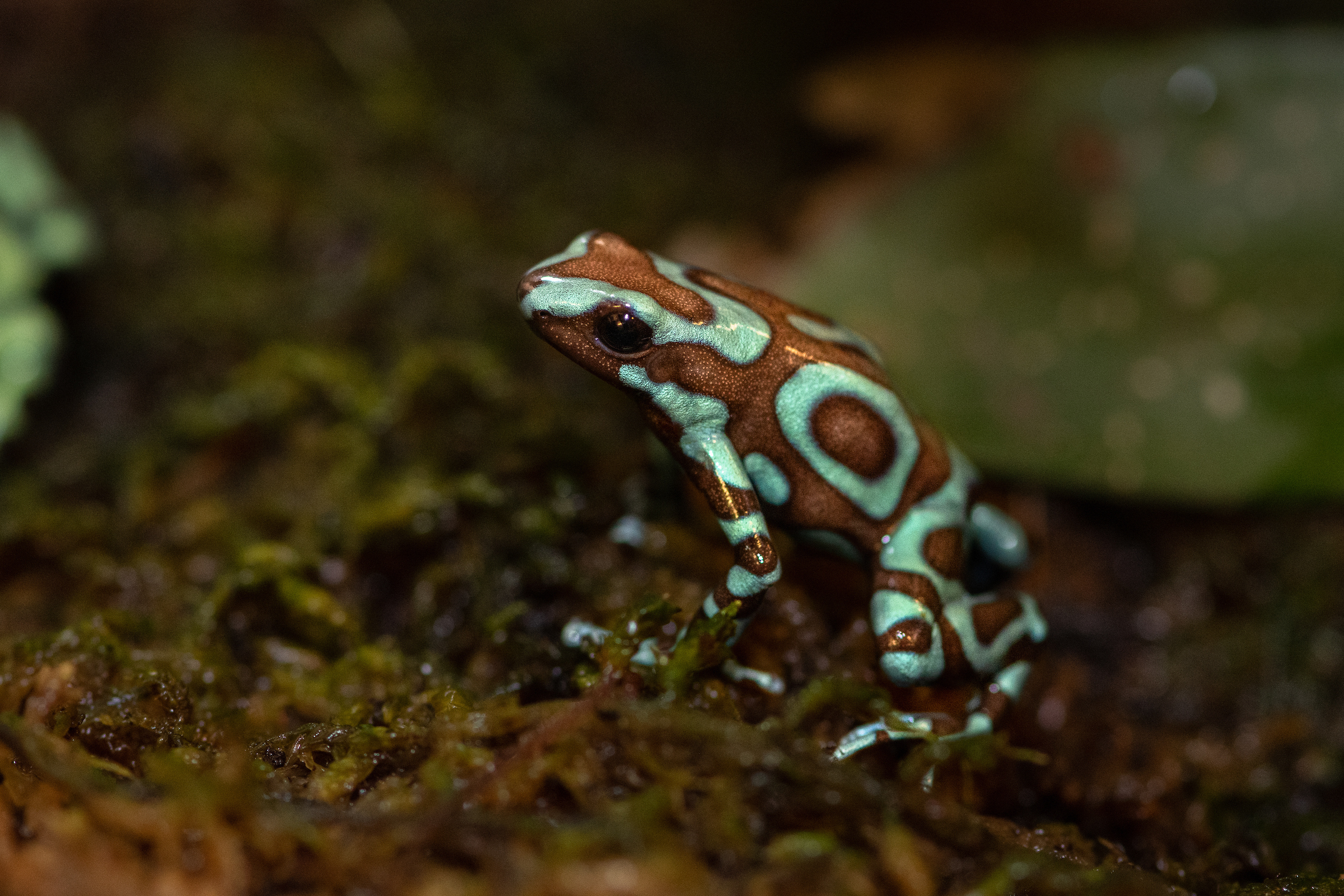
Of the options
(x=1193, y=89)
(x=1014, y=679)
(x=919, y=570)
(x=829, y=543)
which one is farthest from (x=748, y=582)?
(x=1193, y=89)

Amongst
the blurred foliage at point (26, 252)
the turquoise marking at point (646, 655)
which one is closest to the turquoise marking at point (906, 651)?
the turquoise marking at point (646, 655)

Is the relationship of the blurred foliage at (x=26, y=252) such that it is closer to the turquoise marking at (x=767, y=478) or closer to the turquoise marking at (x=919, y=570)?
the turquoise marking at (x=767, y=478)

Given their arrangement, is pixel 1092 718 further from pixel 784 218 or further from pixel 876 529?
pixel 784 218

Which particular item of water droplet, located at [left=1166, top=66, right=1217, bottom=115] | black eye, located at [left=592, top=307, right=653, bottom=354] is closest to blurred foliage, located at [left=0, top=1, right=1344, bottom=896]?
black eye, located at [left=592, top=307, right=653, bottom=354]

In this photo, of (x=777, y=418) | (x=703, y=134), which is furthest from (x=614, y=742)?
(x=703, y=134)

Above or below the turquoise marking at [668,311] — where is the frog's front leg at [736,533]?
below

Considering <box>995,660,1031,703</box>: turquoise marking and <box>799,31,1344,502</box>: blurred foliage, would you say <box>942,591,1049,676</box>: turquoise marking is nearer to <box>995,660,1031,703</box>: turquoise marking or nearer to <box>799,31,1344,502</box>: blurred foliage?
<box>995,660,1031,703</box>: turquoise marking
